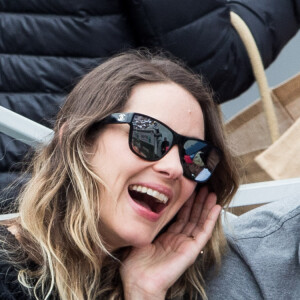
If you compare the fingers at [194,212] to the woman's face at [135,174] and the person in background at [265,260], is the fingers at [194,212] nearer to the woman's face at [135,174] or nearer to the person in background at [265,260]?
the person in background at [265,260]

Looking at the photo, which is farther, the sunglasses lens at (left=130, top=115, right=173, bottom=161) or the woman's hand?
the woman's hand

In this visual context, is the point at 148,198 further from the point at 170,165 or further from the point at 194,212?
the point at 194,212

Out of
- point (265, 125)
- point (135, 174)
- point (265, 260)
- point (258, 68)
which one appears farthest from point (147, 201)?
point (265, 125)

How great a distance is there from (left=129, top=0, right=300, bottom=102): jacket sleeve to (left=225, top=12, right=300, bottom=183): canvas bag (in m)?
0.04

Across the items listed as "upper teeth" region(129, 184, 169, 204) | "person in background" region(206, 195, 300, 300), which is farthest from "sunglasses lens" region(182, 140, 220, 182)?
"person in background" region(206, 195, 300, 300)

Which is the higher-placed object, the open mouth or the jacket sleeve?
the jacket sleeve

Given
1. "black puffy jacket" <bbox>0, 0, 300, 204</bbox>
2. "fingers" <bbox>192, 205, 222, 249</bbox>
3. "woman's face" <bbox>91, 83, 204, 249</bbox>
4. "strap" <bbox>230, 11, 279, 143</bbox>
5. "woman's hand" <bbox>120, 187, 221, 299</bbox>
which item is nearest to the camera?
"woman's face" <bbox>91, 83, 204, 249</bbox>

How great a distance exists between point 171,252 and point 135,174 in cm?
33

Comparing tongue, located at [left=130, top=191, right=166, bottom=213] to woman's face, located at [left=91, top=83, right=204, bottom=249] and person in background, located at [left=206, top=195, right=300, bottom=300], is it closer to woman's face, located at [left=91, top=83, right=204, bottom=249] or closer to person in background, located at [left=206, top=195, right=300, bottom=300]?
woman's face, located at [left=91, top=83, right=204, bottom=249]

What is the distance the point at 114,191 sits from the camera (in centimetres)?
200

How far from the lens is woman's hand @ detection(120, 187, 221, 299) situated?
212 centimetres

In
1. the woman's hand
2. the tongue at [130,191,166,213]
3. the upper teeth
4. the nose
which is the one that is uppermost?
the nose

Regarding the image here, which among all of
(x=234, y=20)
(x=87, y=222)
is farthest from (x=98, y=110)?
(x=234, y=20)

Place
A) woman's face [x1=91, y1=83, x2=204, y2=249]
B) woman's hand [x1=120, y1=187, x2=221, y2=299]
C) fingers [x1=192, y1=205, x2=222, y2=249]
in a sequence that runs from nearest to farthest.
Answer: woman's face [x1=91, y1=83, x2=204, y2=249] → woman's hand [x1=120, y1=187, x2=221, y2=299] → fingers [x1=192, y1=205, x2=222, y2=249]
